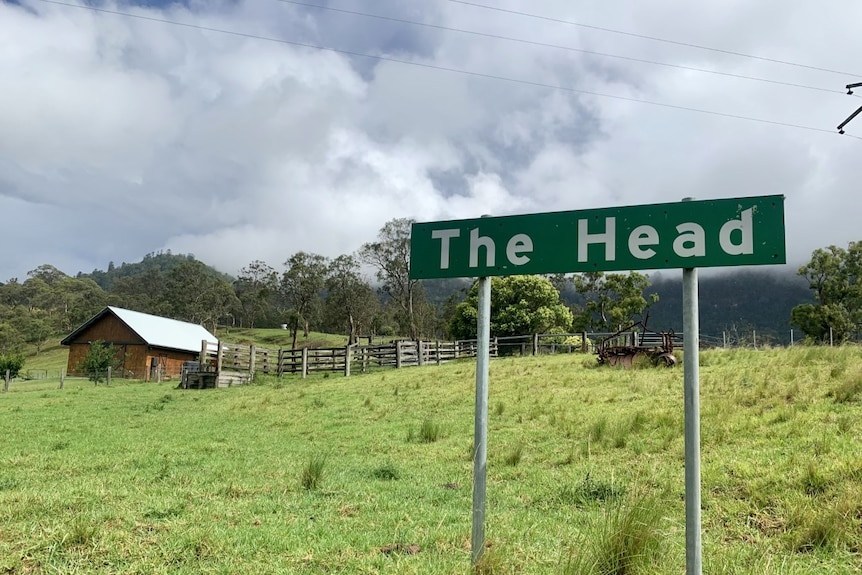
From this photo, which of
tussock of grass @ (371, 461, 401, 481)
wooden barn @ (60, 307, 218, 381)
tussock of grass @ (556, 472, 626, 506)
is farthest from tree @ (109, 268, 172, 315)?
tussock of grass @ (556, 472, 626, 506)

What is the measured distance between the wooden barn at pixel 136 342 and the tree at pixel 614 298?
36.4 metres

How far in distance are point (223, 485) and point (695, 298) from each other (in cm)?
545

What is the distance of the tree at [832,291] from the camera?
51469 millimetres

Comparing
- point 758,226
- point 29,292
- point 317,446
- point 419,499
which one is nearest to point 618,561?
point 758,226

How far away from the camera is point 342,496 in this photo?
580cm

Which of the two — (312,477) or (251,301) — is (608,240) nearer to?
(312,477)

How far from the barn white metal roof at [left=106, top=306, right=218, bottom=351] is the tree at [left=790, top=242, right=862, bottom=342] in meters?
53.1

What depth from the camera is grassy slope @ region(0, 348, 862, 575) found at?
12.7 ft

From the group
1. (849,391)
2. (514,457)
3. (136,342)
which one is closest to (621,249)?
(514,457)

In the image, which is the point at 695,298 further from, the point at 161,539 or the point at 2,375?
the point at 2,375

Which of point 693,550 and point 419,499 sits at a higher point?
point 693,550

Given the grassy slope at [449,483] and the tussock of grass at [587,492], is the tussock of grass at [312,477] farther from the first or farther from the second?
the tussock of grass at [587,492]

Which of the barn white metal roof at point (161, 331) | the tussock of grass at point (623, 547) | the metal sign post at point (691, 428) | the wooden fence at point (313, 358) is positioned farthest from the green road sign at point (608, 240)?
the barn white metal roof at point (161, 331)

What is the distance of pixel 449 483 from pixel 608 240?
4405 millimetres
